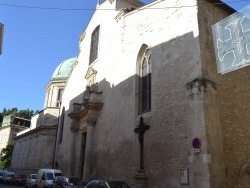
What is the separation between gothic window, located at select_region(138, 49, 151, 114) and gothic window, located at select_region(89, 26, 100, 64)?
24.0 feet

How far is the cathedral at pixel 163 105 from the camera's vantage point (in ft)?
32.0

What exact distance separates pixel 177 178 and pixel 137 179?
244cm

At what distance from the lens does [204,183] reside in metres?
8.81

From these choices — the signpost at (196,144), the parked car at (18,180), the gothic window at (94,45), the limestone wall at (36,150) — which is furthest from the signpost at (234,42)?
the parked car at (18,180)

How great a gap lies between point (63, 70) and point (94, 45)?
1348 cm

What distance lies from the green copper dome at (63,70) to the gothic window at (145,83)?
811 inches

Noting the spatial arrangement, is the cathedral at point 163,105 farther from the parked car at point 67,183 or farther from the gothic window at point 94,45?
the parked car at point 67,183

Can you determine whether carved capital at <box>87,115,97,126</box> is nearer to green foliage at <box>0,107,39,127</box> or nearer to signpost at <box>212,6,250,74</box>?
signpost at <box>212,6,250,74</box>

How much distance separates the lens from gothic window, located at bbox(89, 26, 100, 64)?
2138 cm

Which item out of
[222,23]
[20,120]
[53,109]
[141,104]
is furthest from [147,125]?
[20,120]

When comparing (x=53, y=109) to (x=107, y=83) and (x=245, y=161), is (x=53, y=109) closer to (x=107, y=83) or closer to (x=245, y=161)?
(x=107, y=83)

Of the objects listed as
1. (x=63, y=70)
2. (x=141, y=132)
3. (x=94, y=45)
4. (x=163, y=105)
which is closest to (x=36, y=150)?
(x=63, y=70)

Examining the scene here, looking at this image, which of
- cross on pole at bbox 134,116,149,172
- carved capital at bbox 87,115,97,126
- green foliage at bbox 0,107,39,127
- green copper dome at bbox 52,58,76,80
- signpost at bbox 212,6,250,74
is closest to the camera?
→ signpost at bbox 212,6,250,74

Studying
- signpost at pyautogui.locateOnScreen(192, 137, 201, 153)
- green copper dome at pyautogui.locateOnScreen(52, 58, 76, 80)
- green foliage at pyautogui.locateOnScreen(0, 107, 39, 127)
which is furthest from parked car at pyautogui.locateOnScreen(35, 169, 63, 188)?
green foliage at pyautogui.locateOnScreen(0, 107, 39, 127)
